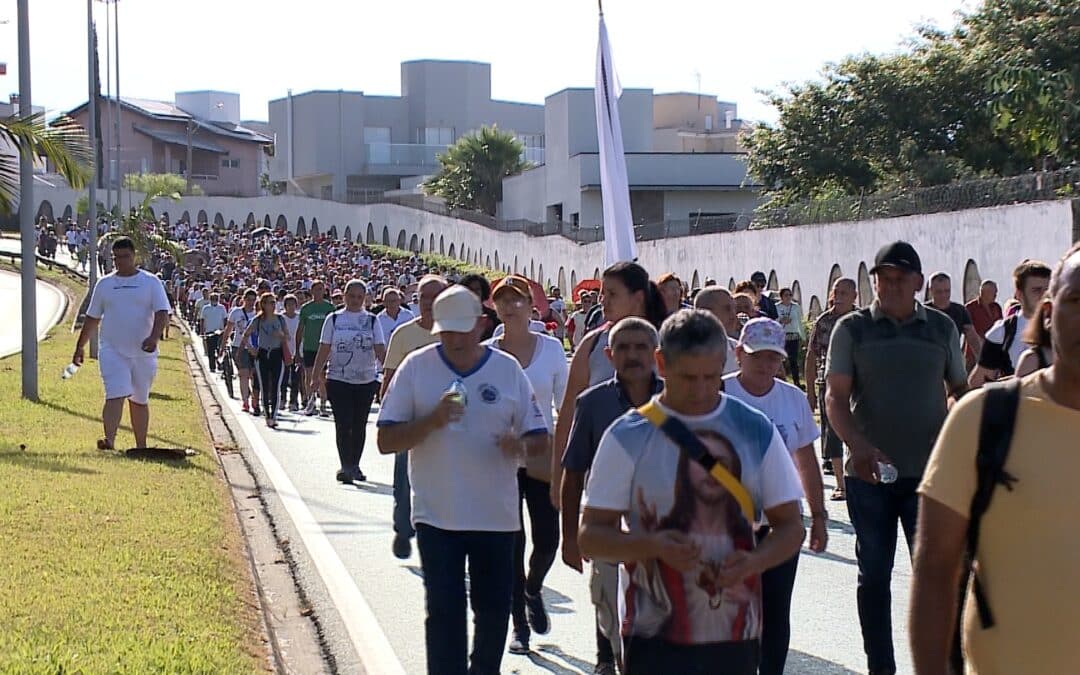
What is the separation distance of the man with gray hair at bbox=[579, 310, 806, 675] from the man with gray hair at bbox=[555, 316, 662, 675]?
4.22 ft

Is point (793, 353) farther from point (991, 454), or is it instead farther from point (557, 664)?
point (991, 454)

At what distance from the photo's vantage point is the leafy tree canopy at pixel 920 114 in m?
42.7

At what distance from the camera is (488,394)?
6.38 metres

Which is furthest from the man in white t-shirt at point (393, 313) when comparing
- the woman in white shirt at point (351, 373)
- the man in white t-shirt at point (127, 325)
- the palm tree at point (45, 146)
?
the palm tree at point (45, 146)

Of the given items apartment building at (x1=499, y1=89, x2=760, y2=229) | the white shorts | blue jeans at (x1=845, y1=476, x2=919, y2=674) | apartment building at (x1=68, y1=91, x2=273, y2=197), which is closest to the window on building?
apartment building at (x1=68, y1=91, x2=273, y2=197)

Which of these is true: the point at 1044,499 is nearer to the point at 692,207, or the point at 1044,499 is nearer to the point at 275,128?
the point at 692,207

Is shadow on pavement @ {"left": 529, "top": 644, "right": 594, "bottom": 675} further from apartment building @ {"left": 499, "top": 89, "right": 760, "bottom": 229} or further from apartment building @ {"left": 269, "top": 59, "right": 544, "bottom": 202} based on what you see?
apartment building @ {"left": 269, "top": 59, "right": 544, "bottom": 202}

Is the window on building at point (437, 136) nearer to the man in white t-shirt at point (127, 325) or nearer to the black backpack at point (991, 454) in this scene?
the man in white t-shirt at point (127, 325)

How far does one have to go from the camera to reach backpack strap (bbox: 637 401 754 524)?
4.28 m

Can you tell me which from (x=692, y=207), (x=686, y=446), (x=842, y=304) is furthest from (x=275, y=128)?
(x=686, y=446)

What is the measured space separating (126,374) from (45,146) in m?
4.40

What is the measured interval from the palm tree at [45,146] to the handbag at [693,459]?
1391cm

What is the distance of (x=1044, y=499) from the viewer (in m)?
3.28

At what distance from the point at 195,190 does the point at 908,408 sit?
95598 mm
